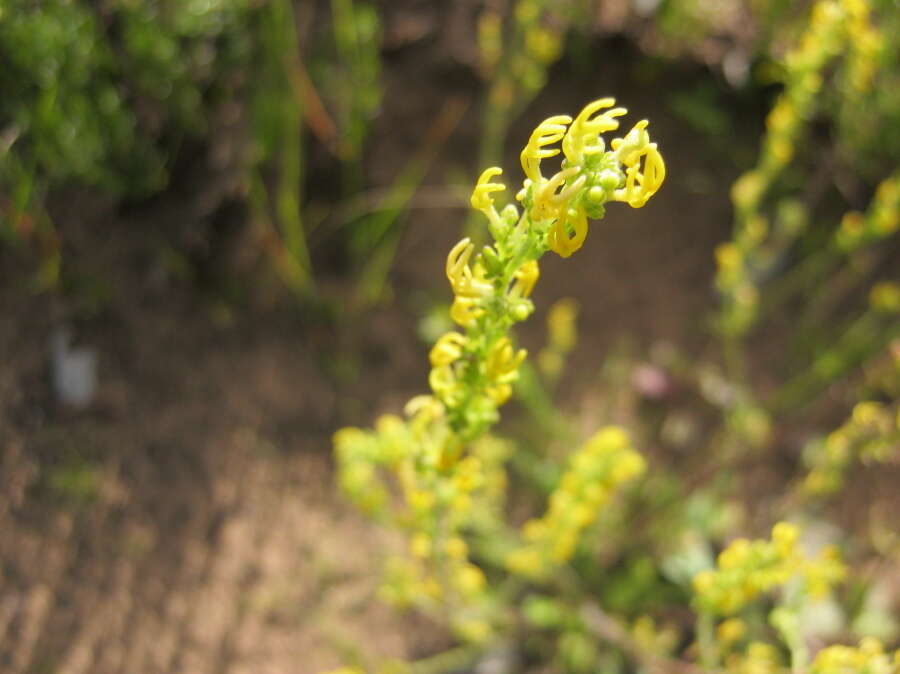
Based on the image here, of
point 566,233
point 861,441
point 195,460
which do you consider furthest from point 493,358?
point 195,460

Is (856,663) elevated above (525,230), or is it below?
below

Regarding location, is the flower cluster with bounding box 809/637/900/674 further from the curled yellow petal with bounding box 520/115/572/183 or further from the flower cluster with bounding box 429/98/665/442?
the curled yellow petal with bounding box 520/115/572/183

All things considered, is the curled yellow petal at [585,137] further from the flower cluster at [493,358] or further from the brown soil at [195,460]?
the brown soil at [195,460]

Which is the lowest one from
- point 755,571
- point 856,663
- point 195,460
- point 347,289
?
point 856,663

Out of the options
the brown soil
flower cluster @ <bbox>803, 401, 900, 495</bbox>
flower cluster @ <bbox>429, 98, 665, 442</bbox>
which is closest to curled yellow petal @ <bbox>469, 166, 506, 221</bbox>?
flower cluster @ <bbox>429, 98, 665, 442</bbox>

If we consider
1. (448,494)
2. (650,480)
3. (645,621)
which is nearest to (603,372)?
(650,480)

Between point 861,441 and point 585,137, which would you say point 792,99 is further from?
point 585,137
